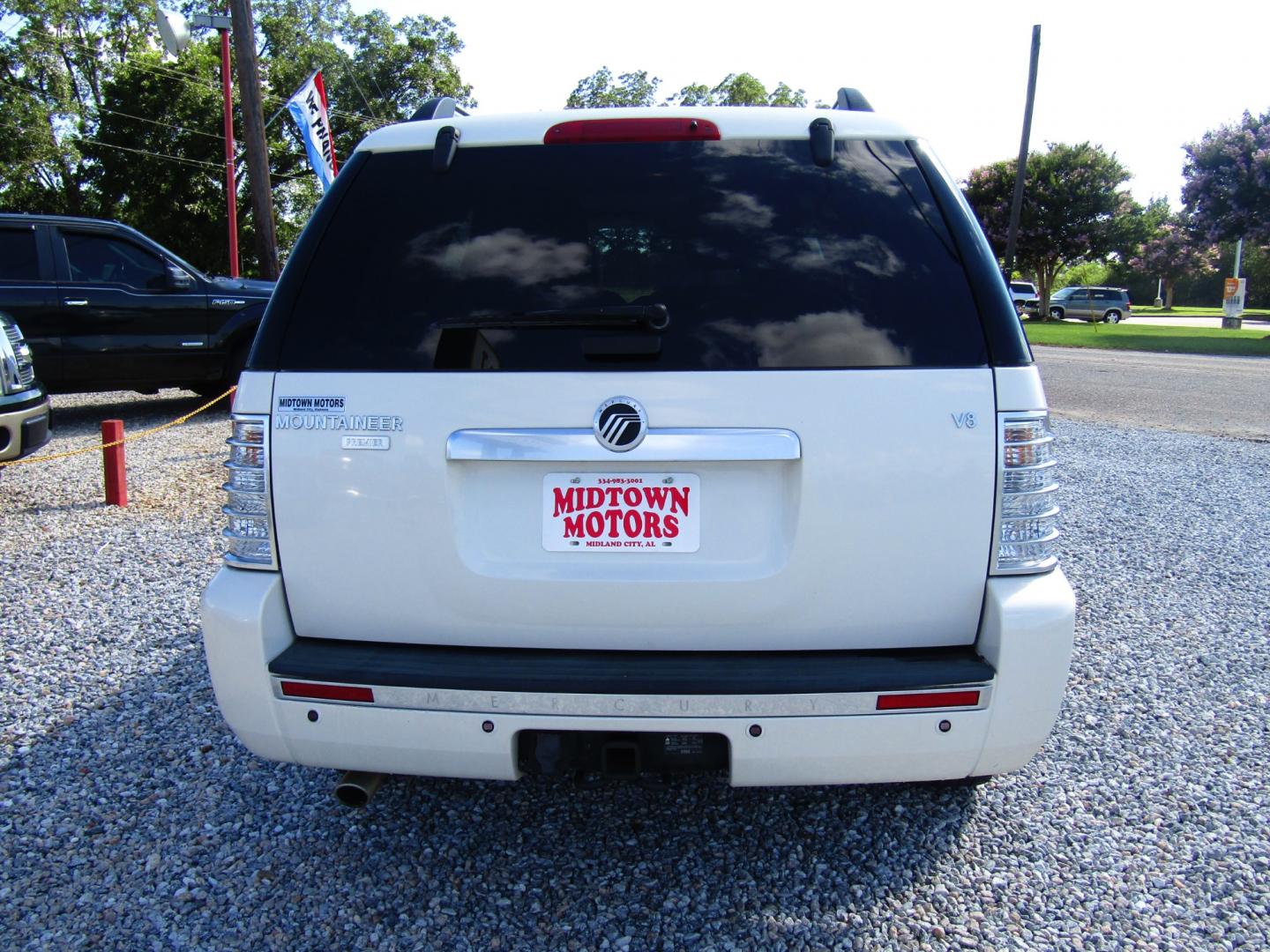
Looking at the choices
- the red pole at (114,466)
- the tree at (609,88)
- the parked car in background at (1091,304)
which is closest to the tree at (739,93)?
the tree at (609,88)

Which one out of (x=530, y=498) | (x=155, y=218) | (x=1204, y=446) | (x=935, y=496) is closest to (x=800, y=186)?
(x=935, y=496)

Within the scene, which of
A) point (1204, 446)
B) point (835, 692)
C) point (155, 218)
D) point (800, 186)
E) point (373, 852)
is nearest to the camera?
point (835, 692)

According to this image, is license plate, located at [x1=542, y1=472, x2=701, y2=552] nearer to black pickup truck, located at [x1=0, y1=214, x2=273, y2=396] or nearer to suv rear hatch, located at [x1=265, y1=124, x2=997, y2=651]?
suv rear hatch, located at [x1=265, y1=124, x2=997, y2=651]

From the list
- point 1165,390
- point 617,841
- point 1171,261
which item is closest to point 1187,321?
point 1171,261

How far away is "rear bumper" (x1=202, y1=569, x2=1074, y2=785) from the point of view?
2.07 meters

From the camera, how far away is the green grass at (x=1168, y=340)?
2565cm

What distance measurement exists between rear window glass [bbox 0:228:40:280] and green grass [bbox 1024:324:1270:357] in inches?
796

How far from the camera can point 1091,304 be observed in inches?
1833

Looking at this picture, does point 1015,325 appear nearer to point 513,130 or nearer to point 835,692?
point 835,692

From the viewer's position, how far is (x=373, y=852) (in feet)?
8.74

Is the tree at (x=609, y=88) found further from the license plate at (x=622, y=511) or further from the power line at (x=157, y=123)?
the license plate at (x=622, y=511)

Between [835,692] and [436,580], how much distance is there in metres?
0.92

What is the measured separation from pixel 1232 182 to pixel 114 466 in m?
37.2

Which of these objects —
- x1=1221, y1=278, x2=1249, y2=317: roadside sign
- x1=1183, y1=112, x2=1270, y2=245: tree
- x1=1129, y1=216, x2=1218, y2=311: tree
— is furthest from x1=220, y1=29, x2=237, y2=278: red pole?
x1=1129, y1=216, x2=1218, y2=311: tree
